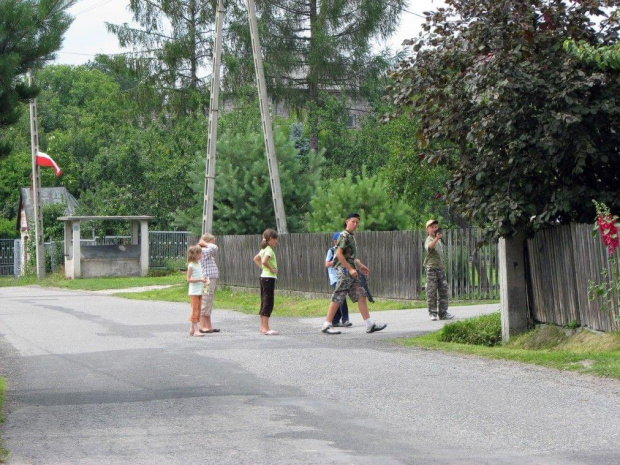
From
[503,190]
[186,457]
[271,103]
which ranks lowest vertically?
[186,457]

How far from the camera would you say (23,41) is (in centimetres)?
1057

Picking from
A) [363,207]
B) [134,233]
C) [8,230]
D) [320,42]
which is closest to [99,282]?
[134,233]

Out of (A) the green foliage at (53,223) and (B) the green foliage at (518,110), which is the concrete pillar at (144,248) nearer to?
(A) the green foliage at (53,223)

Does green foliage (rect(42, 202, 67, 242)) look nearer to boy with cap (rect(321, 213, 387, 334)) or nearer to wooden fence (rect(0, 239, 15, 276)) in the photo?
wooden fence (rect(0, 239, 15, 276))

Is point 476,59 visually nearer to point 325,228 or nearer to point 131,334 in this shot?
point 131,334

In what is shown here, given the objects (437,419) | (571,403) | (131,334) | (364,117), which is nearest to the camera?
(437,419)

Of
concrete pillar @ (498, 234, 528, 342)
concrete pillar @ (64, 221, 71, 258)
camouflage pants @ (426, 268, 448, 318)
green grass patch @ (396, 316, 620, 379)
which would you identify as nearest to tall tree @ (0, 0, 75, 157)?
green grass patch @ (396, 316, 620, 379)

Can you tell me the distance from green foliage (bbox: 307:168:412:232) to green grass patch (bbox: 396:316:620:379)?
49.7 ft

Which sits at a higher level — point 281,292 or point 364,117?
point 364,117

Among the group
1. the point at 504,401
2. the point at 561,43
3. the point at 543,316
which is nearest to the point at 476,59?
A: the point at 561,43

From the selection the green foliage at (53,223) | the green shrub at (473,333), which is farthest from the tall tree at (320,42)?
the green shrub at (473,333)

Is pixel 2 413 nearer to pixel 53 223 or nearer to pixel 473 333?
pixel 473 333

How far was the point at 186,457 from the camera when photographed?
7.10m

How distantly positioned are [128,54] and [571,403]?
43592 millimetres
